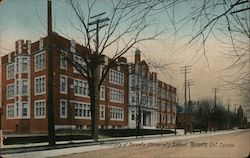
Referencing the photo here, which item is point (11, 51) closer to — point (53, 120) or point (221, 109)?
point (53, 120)

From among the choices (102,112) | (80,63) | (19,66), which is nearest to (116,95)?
(102,112)

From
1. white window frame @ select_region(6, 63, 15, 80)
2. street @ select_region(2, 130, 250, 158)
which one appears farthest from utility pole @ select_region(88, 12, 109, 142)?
white window frame @ select_region(6, 63, 15, 80)

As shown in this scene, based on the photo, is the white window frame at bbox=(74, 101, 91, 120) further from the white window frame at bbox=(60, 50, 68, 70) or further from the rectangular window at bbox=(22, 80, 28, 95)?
the rectangular window at bbox=(22, 80, 28, 95)

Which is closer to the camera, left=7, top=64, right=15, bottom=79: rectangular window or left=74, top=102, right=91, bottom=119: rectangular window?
left=74, top=102, right=91, bottom=119: rectangular window

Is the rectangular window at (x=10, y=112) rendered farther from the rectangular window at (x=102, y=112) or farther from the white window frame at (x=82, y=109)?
the rectangular window at (x=102, y=112)

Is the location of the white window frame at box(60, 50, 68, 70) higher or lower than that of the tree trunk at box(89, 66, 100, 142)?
higher

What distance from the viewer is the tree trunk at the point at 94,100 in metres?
1.93

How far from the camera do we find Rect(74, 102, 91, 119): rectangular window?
1.96 m

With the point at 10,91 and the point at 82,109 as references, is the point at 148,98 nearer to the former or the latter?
the point at 82,109

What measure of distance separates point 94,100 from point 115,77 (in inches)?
6.1

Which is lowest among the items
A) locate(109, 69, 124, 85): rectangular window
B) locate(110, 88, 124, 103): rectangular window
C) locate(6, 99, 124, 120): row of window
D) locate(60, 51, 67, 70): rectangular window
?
locate(6, 99, 124, 120): row of window

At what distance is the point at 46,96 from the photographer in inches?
81.5

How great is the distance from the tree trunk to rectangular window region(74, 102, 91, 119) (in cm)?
2

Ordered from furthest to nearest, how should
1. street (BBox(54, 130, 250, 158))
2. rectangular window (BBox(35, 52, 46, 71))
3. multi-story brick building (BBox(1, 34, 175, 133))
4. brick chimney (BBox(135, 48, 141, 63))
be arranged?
rectangular window (BBox(35, 52, 46, 71)), multi-story brick building (BBox(1, 34, 175, 133)), brick chimney (BBox(135, 48, 141, 63)), street (BBox(54, 130, 250, 158))
